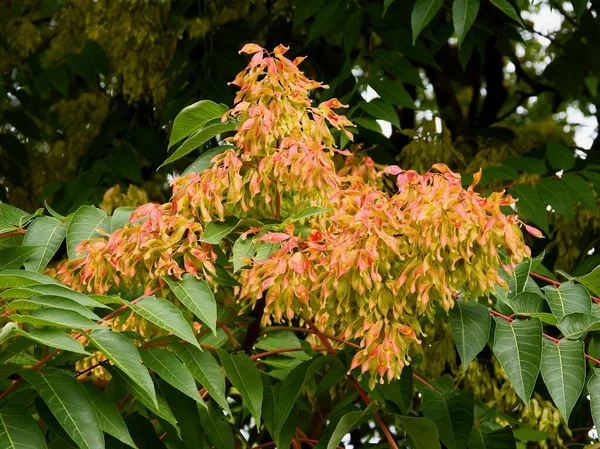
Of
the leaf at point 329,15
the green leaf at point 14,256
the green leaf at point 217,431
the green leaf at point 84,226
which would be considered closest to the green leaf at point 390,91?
the leaf at point 329,15

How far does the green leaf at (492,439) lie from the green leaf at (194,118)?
2.56 feet

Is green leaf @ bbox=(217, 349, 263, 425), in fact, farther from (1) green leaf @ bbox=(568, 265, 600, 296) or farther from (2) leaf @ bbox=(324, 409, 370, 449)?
(1) green leaf @ bbox=(568, 265, 600, 296)

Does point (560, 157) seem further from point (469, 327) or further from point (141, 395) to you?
point (141, 395)

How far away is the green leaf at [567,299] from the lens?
181cm

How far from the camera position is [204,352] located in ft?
5.46

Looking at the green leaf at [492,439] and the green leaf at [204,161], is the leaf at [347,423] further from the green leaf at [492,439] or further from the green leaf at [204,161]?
Result: the green leaf at [204,161]

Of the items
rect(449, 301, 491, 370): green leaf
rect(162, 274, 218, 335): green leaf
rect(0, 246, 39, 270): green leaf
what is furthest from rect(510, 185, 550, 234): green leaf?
rect(0, 246, 39, 270): green leaf

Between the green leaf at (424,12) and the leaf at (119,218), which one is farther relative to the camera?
the green leaf at (424,12)

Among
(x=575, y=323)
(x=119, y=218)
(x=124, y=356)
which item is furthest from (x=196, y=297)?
(x=575, y=323)

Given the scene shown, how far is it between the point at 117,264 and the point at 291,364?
0.57 metres

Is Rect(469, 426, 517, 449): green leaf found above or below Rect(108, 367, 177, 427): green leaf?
below

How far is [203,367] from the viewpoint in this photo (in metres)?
1.64

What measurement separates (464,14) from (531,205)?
0.57m

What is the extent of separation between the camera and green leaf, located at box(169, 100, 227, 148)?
1.80 m
